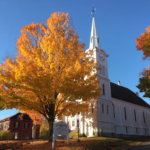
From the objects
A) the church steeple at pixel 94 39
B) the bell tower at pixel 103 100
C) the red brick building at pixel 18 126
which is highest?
the church steeple at pixel 94 39

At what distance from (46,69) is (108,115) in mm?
15926

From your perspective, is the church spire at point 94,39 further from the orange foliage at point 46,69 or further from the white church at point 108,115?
the orange foliage at point 46,69

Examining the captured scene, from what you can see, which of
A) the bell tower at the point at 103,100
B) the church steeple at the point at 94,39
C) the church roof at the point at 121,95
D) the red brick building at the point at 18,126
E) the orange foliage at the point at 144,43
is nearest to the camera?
the orange foliage at the point at 144,43

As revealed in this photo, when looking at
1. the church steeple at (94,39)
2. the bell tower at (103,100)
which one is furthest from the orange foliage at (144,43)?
the church steeple at (94,39)

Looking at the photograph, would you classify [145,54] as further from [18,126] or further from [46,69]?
[18,126]

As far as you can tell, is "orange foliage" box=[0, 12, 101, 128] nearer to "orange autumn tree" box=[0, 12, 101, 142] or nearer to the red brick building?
"orange autumn tree" box=[0, 12, 101, 142]

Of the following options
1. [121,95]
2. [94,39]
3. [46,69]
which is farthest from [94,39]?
[46,69]

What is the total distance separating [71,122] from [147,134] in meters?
21.2

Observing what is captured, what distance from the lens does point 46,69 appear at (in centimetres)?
1210

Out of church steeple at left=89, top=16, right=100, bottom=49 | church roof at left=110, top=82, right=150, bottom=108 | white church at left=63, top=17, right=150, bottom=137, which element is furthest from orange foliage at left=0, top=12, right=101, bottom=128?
church roof at left=110, top=82, right=150, bottom=108

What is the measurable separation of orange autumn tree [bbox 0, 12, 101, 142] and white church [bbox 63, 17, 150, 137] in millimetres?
9331

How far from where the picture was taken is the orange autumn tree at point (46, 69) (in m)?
Result: 11.1

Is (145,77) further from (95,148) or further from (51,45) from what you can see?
(51,45)

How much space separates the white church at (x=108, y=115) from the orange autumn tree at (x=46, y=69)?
933 centimetres
